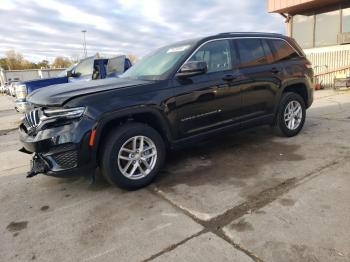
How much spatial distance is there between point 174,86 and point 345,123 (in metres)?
4.44

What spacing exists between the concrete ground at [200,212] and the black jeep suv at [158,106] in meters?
0.44

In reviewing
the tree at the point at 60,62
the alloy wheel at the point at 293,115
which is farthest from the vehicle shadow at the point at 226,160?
the tree at the point at 60,62

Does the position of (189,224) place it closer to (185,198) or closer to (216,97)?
(185,198)

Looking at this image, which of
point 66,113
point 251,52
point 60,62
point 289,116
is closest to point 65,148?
point 66,113

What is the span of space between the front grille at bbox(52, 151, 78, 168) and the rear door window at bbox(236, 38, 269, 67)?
283cm

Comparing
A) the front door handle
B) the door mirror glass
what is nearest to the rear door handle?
the front door handle

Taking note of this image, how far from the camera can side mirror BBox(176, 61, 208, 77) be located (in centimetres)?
394

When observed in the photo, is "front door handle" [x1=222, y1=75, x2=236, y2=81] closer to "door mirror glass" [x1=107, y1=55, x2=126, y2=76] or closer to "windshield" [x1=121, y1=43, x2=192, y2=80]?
"windshield" [x1=121, y1=43, x2=192, y2=80]

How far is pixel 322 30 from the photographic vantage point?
555 inches

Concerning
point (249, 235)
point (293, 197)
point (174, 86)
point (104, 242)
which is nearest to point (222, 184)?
point (293, 197)

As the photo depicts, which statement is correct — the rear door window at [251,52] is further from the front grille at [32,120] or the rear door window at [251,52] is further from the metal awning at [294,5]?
the metal awning at [294,5]

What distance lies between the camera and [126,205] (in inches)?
134

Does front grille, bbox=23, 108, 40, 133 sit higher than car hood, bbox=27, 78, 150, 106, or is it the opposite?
car hood, bbox=27, 78, 150, 106

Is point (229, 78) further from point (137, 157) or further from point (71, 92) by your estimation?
point (71, 92)
